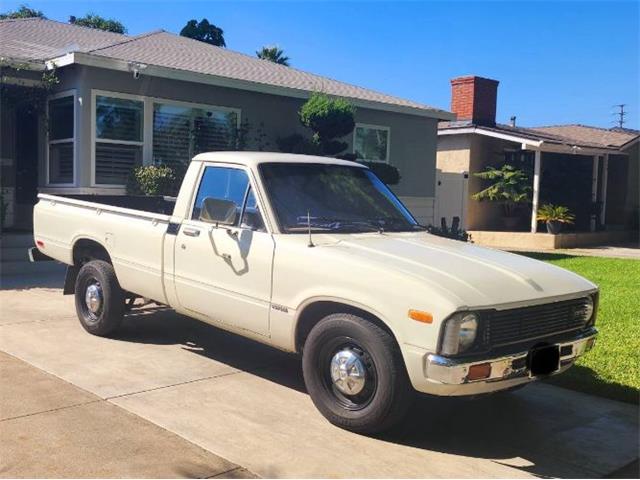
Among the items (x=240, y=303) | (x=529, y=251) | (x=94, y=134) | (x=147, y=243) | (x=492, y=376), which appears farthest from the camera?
(x=529, y=251)

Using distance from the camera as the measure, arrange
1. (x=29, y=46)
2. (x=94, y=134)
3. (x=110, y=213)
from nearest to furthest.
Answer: (x=110, y=213) → (x=94, y=134) → (x=29, y=46)

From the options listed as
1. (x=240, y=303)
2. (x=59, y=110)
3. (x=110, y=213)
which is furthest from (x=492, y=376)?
(x=59, y=110)

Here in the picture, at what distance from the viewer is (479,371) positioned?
3934 mm

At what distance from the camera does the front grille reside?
→ 13.4 feet

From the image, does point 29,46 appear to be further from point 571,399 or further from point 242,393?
point 571,399

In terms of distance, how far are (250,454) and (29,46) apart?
473 inches

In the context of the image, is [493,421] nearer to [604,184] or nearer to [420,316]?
[420,316]

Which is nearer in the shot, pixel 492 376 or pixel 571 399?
pixel 492 376

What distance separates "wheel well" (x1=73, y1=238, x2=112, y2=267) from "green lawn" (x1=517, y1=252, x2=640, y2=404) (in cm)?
455

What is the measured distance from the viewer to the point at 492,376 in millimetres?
3996

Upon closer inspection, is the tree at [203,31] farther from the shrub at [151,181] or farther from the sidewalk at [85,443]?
the sidewalk at [85,443]

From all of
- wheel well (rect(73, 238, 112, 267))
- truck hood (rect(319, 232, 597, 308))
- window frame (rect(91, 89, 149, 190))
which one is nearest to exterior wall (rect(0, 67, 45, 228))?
window frame (rect(91, 89, 149, 190))

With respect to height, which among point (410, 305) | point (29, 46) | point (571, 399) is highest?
point (29, 46)

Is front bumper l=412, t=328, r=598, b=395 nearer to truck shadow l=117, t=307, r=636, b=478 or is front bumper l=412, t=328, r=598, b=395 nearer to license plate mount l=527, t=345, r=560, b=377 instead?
license plate mount l=527, t=345, r=560, b=377
